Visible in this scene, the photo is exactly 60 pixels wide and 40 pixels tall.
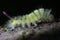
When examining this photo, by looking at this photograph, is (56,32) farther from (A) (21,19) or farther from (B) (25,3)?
(B) (25,3)

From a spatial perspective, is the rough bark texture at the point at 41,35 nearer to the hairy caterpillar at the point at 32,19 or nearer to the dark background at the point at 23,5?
the hairy caterpillar at the point at 32,19

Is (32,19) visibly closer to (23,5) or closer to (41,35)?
(41,35)

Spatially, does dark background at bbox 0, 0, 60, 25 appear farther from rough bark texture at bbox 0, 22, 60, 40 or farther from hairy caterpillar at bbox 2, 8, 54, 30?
rough bark texture at bbox 0, 22, 60, 40

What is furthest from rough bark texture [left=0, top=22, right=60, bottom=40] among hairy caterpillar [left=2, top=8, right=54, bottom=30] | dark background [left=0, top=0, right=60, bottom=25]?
dark background [left=0, top=0, right=60, bottom=25]

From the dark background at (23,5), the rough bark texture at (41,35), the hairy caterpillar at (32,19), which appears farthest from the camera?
the dark background at (23,5)

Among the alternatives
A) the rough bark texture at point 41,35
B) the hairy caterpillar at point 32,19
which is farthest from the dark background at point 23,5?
the rough bark texture at point 41,35

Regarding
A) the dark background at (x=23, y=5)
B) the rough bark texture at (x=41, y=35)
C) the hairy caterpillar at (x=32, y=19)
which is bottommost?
the rough bark texture at (x=41, y=35)

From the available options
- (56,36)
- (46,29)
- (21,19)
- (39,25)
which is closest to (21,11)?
(21,19)

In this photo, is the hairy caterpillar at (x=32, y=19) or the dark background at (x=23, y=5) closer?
the hairy caterpillar at (x=32, y=19)


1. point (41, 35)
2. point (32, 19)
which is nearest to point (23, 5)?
point (32, 19)

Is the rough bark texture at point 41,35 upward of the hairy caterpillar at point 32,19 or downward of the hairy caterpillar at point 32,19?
downward

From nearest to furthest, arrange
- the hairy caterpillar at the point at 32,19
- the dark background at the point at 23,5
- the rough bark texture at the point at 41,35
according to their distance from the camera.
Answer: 1. the rough bark texture at the point at 41,35
2. the hairy caterpillar at the point at 32,19
3. the dark background at the point at 23,5

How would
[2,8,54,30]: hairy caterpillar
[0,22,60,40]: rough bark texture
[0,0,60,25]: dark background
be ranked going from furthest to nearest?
[0,0,60,25]: dark background → [2,8,54,30]: hairy caterpillar → [0,22,60,40]: rough bark texture

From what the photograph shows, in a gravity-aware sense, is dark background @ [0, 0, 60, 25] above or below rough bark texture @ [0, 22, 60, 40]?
above
